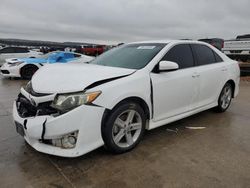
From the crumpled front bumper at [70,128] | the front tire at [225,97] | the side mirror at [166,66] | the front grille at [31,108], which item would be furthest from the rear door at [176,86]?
the front grille at [31,108]

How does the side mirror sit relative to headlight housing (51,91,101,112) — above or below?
above

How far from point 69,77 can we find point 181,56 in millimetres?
1942

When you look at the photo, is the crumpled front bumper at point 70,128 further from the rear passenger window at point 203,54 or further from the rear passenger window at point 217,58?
the rear passenger window at point 217,58

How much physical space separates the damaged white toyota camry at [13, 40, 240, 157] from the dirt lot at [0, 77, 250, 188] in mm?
231

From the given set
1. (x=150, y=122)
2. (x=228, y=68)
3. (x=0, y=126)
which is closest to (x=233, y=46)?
(x=228, y=68)

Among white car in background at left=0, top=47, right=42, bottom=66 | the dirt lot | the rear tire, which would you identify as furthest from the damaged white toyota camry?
white car in background at left=0, top=47, right=42, bottom=66

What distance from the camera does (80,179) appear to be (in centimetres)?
256

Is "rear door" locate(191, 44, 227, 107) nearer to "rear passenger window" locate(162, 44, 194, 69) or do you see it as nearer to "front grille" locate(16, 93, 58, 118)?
"rear passenger window" locate(162, 44, 194, 69)

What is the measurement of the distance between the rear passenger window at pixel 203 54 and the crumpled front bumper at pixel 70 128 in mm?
2343

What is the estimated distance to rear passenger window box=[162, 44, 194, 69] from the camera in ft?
12.4

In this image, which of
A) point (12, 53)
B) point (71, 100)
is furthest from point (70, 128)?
point (12, 53)

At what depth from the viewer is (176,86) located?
364 centimetres

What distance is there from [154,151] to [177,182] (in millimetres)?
734

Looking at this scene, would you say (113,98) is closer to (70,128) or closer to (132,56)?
(70,128)
